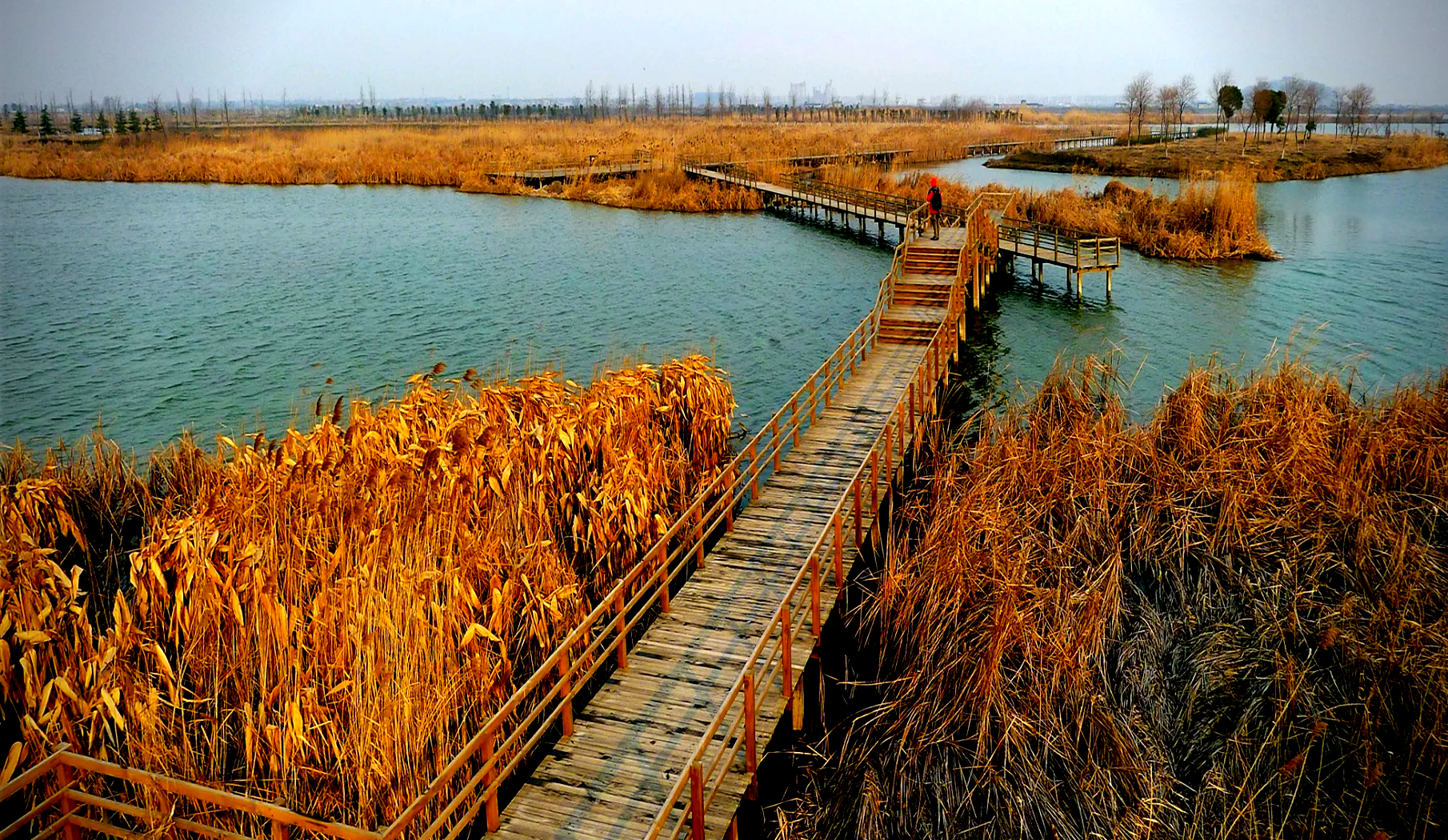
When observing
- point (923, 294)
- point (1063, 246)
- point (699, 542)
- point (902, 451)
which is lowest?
point (699, 542)

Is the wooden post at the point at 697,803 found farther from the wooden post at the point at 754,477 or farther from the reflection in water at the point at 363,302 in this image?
the reflection in water at the point at 363,302

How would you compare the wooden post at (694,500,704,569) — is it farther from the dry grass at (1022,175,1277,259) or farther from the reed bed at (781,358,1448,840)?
the dry grass at (1022,175,1277,259)

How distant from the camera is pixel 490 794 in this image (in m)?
7.84

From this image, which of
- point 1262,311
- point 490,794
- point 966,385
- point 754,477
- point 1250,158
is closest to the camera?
point 490,794

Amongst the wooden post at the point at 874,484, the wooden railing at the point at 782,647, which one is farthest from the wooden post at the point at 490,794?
the wooden post at the point at 874,484

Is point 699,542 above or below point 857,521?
above

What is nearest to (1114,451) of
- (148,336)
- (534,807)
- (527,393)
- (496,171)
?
(527,393)

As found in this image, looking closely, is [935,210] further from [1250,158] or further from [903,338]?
[1250,158]

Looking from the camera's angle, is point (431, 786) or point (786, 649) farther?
point (786, 649)

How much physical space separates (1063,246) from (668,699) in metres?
28.0

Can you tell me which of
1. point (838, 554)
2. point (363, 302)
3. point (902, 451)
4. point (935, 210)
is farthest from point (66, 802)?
point (935, 210)

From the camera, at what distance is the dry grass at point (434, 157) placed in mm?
58281

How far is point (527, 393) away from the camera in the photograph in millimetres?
13828

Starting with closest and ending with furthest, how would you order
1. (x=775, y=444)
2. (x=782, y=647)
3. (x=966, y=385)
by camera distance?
(x=782, y=647)
(x=775, y=444)
(x=966, y=385)
